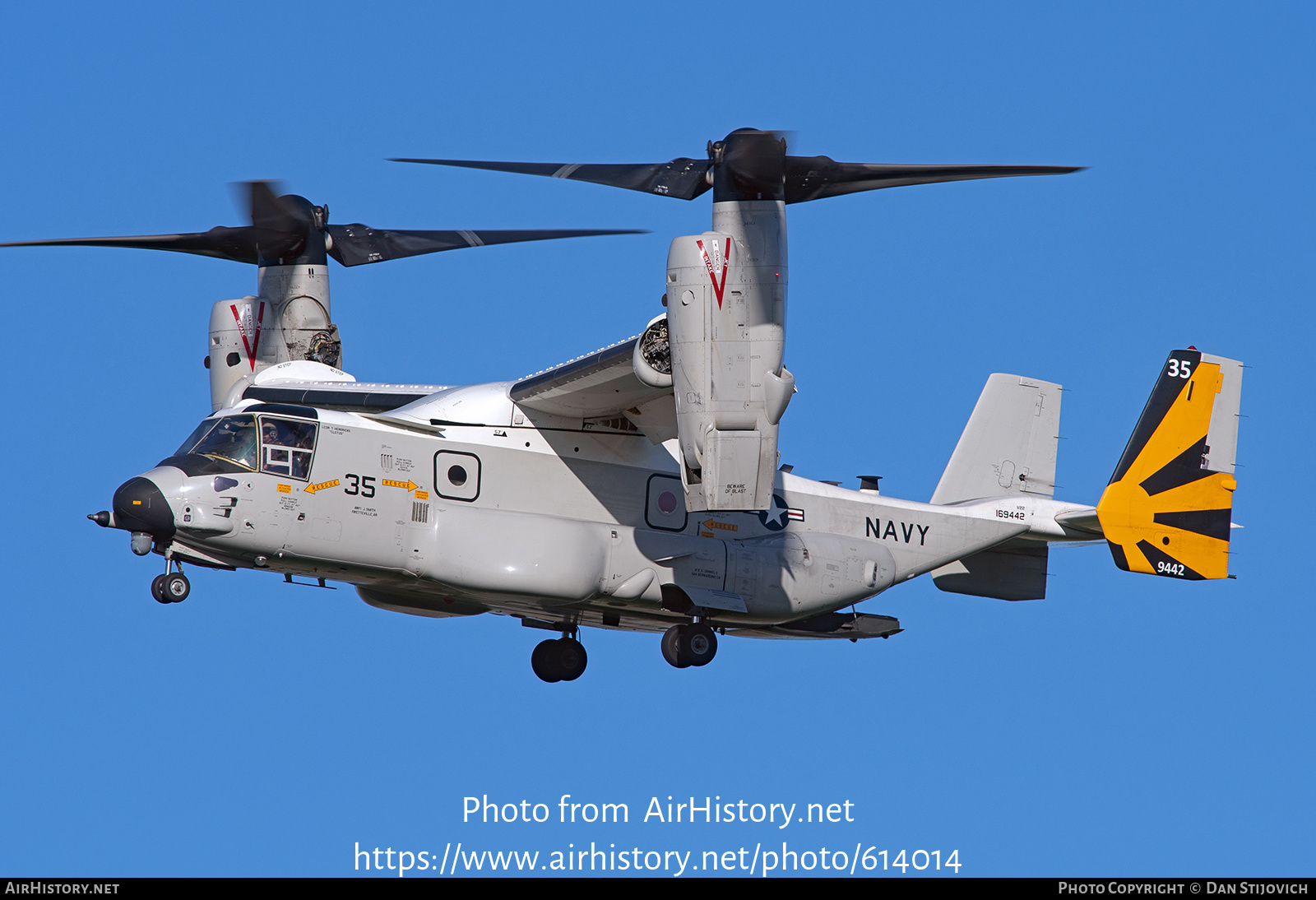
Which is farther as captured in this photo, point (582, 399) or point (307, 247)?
point (307, 247)

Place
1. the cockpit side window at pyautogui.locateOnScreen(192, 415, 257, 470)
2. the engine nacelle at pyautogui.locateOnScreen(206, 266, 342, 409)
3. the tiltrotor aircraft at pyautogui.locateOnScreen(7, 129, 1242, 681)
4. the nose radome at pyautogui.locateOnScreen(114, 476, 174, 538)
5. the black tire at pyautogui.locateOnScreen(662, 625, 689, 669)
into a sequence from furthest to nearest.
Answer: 1. the engine nacelle at pyautogui.locateOnScreen(206, 266, 342, 409)
2. the black tire at pyautogui.locateOnScreen(662, 625, 689, 669)
3. the cockpit side window at pyautogui.locateOnScreen(192, 415, 257, 470)
4. the nose radome at pyautogui.locateOnScreen(114, 476, 174, 538)
5. the tiltrotor aircraft at pyautogui.locateOnScreen(7, 129, 1242, 681)

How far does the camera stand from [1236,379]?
1905 cm

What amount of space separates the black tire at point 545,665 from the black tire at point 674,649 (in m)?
1.91

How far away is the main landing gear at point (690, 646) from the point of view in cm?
1697

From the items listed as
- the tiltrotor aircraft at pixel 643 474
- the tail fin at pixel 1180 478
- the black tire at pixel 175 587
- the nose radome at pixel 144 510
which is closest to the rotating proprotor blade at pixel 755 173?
the tiltrotor aircraft at pixel 643 474

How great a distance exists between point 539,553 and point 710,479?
2.51 m

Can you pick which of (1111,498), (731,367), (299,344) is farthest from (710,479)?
(299,344)

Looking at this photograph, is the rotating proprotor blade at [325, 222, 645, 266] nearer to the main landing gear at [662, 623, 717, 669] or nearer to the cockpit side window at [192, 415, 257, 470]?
the cockpit side window at [192, 415, 257, 470]

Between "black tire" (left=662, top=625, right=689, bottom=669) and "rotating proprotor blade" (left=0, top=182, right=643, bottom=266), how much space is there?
18.5ft

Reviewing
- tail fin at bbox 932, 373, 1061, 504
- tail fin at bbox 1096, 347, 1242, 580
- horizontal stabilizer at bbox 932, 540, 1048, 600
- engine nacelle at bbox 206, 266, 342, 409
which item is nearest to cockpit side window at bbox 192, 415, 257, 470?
engine nacelle at bbox 206, 266, 342, 409

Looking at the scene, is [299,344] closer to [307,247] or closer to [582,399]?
[307,247]

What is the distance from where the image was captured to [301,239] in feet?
65.6

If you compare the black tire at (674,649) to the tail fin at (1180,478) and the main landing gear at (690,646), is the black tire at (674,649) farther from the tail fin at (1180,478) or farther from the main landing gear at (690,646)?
the tail fin at (1180,478)

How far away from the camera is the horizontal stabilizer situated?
19.6 m
